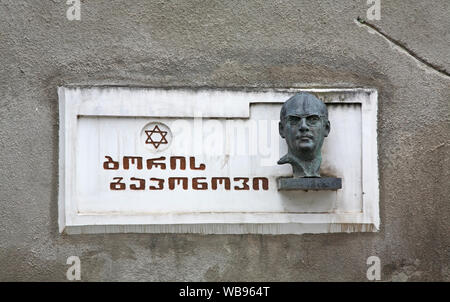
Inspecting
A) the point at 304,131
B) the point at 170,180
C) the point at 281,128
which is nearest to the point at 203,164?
the point at 170,180

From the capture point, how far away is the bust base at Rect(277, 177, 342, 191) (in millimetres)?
3627

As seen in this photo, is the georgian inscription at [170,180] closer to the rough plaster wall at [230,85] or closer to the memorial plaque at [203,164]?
the memorial plaque at [203,164]

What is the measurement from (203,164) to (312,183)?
572 mm

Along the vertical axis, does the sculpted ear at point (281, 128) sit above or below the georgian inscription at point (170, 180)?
above

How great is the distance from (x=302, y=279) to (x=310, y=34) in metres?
1.30

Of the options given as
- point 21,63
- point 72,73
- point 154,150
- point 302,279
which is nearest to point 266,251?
point 302,279

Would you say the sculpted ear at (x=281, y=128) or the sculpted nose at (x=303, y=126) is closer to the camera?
the sculpted nose at (x=303, y=126)

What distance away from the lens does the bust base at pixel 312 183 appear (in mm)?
3627

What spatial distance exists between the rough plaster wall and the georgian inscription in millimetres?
257

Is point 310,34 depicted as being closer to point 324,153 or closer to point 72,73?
point 324,153

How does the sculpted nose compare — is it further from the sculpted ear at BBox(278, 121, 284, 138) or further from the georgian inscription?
the georgian inscription

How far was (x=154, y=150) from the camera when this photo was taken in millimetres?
3740

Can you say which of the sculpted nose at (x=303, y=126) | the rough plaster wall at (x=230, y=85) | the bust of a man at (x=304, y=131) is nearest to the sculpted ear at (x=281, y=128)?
the bust of a man at (x=304, y=131)

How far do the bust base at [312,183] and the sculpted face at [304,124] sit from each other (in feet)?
0.37
